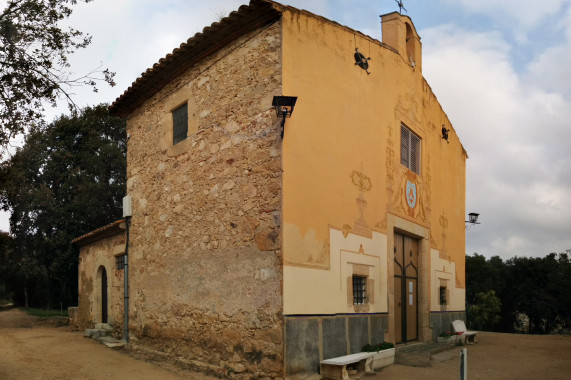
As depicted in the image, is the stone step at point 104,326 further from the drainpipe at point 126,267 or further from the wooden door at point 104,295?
the drainpipe at point 126,267

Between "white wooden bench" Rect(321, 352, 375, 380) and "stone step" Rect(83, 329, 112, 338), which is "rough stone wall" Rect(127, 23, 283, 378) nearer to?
"white wooden bench" Rect(321, 352, 375, 380)

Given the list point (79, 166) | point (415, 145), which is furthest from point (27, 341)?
point (79, 166)

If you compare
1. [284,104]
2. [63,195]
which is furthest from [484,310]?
[284,104]

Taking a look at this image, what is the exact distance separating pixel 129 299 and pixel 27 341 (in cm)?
336

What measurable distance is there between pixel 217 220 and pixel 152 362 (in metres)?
3.21

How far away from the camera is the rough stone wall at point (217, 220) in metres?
7.73

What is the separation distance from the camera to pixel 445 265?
46.2 ft

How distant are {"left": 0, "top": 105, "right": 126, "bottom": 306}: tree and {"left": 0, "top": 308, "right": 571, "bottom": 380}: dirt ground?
9.22m

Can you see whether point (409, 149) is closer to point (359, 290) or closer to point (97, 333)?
point (359, 290)

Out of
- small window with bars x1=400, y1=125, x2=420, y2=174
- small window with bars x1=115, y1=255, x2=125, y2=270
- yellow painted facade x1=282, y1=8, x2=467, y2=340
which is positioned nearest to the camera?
yellow painted facade x1=282, y1=8, x2=467, y2=340

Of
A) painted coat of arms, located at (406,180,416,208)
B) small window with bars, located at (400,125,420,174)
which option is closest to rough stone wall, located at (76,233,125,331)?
painted coat of arms, located at (406,180,416,208)

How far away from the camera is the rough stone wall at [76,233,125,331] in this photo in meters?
12.3

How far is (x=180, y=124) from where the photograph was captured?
412 inches

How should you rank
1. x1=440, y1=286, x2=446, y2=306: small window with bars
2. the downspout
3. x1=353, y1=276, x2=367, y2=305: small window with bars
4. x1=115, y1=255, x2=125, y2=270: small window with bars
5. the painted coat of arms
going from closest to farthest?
x1=353, y1=276, x2=367, y2=305: small window with bars → the downspout → the painted coat of arms → x1=115, y1=255, x2=125, y2=270: small window with bars → x1=440, y1=286, x2=446, y2=306: small window with bars
